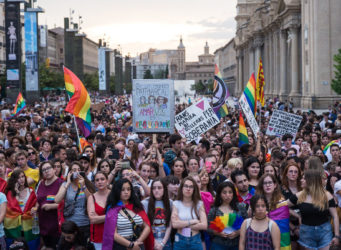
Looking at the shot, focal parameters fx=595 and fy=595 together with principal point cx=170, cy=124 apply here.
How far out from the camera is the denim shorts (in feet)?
23.0

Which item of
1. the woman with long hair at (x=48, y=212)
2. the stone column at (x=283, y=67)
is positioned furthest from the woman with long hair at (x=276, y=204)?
the stone column at (x=283, y=67)

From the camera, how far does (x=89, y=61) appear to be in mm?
153875

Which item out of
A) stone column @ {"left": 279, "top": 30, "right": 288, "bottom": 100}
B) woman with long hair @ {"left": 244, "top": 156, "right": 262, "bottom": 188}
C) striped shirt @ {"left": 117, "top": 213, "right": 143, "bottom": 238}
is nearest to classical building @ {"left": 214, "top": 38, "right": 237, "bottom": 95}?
stone column @ {"left": 279, "top": 30, "right": 288, "bottom": 100}

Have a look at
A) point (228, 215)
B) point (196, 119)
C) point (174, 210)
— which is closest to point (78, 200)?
point (174, 210)

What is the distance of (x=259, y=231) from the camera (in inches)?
255

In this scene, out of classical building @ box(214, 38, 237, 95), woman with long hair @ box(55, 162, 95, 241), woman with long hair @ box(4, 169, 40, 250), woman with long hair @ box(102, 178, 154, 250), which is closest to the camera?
woman with long hair @ box(102, 178, 154, 250)

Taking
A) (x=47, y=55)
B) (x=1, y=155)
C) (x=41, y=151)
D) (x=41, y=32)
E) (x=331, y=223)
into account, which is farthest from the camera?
(x=47, y=55)

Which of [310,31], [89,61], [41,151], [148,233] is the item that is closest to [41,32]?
[89,61]

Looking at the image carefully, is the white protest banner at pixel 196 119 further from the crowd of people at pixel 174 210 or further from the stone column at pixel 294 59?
the stone column at pixel 294 59

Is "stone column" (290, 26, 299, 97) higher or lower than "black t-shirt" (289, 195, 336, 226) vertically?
higher

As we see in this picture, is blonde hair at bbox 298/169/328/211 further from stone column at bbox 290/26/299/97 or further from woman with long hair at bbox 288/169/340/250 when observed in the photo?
stone column at bbox 290/26/299/97

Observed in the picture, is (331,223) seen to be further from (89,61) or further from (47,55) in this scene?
(89,61)

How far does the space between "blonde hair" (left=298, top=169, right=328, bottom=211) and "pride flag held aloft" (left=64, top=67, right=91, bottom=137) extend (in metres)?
7.65

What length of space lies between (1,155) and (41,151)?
2713 millimetres
